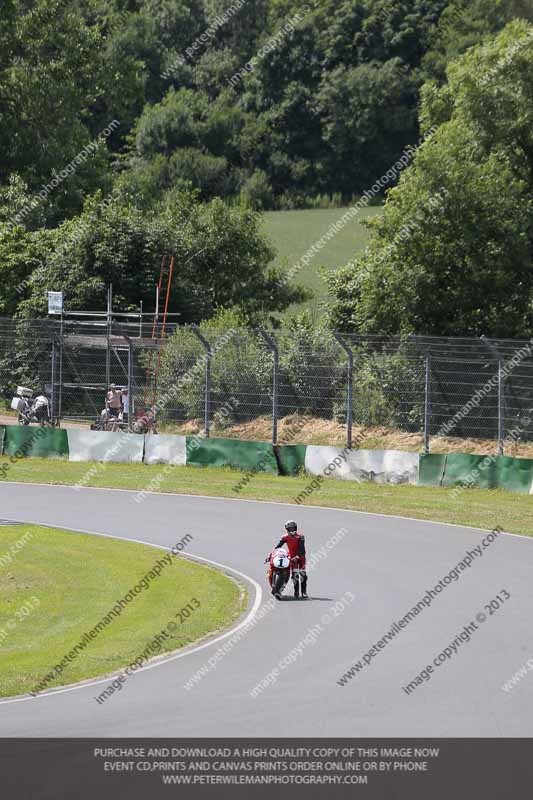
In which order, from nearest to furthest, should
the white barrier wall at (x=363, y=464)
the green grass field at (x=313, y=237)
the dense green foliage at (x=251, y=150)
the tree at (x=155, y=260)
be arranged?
the white barrier wall at (x=363, y=464) < the dense green foliage at (x=251, y=150) < the tree at (x=155, y=260) < the green grass field at (x=313, y=237)

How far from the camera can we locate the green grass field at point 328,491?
72.9ft

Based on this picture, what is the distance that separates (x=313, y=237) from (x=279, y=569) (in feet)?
223

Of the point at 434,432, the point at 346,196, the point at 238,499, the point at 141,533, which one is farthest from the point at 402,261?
the point at 346,196

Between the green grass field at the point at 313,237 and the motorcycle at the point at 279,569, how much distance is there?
52.3 meters

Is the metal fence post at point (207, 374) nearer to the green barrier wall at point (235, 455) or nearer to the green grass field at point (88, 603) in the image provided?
the green barrier wall at point (235, 455)

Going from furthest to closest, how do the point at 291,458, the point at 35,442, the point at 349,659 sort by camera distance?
1. the point at 35,442
2. the point at 291,458
3. the point at 349,659

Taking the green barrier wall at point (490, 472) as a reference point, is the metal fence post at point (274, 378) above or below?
above

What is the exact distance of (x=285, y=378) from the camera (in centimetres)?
2900

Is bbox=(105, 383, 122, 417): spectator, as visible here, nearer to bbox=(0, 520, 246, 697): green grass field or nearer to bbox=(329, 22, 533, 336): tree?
bbox=(329, 22, 533, 336): tree

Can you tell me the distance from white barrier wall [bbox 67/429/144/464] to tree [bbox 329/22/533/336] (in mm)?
8109

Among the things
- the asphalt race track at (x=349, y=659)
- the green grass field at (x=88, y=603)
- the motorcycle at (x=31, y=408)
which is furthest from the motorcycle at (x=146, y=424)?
the green grass field at (x=88, y=603)

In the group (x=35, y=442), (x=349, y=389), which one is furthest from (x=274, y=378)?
(x=35, y=442)

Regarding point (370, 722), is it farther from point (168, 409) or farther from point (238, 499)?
point (168, 409)

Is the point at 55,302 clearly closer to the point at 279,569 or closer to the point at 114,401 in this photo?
the point at 114,401
